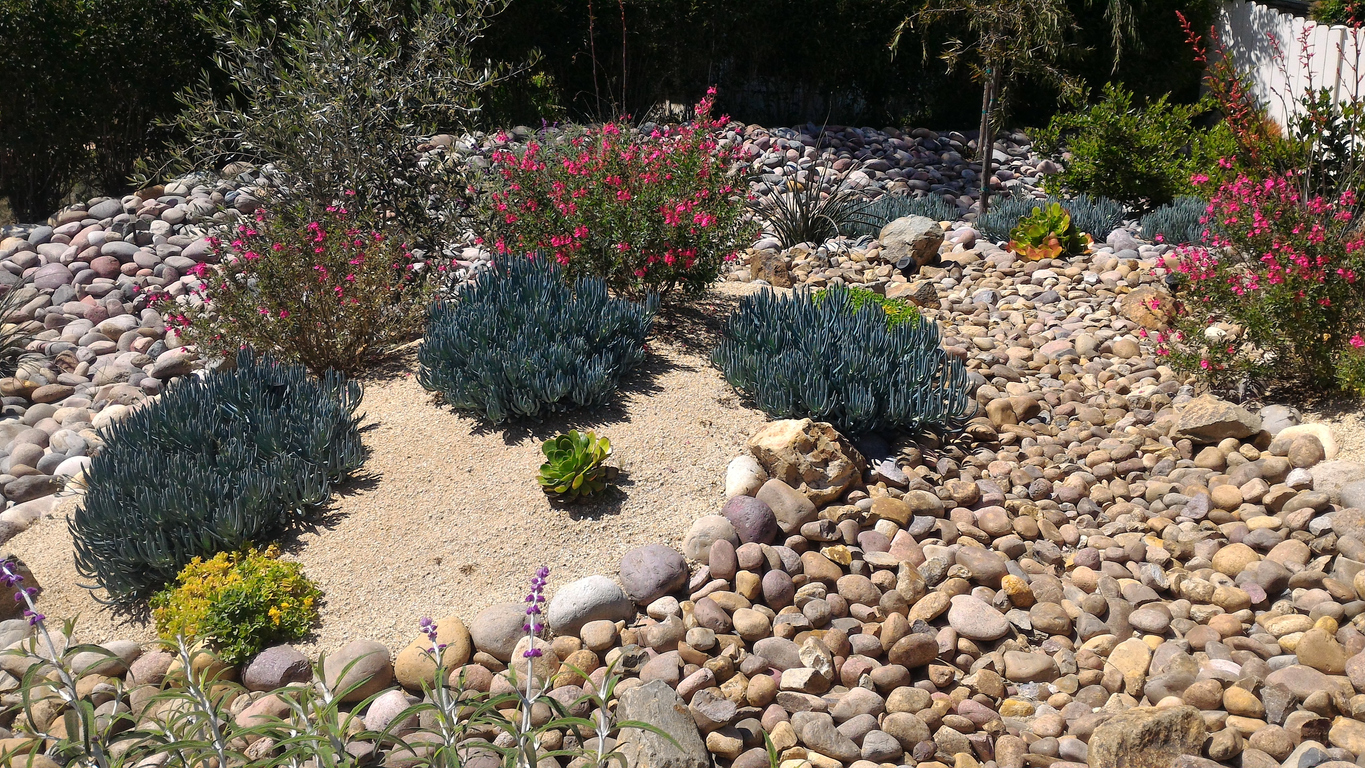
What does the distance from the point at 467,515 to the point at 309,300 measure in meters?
1.95

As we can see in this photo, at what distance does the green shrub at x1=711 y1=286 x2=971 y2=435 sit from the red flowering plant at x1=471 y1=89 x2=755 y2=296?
Answer: 573 millimetres

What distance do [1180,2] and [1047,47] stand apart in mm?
5408

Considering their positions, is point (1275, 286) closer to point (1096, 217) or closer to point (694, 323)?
point (694, 323)

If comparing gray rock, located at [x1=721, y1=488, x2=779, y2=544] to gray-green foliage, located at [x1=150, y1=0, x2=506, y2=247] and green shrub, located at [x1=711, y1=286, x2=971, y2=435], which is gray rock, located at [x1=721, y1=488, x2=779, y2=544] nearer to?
green shrub, located at [x1=711, y1=286, x2=971, y2=435]

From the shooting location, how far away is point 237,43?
6895mm

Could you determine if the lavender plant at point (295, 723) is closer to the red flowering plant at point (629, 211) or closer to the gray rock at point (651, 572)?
the gray rock at point (651, 572)

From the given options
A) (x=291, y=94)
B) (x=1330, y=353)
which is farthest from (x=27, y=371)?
(x=1330, y=353)

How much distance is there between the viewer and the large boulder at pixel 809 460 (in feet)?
15.5

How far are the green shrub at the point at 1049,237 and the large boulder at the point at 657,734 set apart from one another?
19.2ft

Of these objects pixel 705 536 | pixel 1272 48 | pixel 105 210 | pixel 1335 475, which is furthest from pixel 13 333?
pixel 1272 48

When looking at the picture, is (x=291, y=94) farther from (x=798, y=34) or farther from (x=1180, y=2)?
(x=1180, y=2)

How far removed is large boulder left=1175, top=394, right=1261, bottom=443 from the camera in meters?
5.17

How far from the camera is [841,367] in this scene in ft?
16.7

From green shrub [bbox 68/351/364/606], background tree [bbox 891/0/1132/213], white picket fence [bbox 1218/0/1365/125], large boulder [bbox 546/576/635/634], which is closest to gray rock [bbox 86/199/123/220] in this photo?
green shrub [bbox 68/351/364/606]
